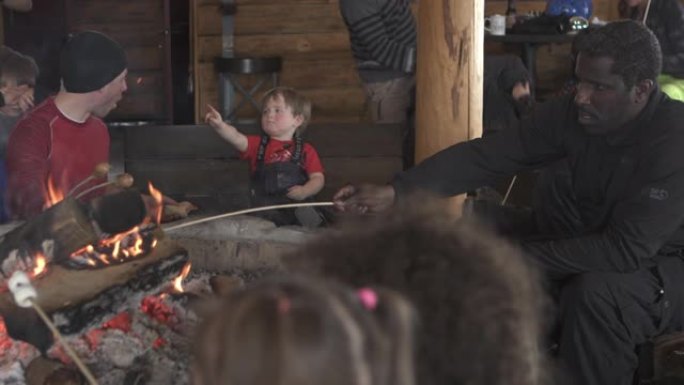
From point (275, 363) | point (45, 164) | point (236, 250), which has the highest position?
point (275, 363)

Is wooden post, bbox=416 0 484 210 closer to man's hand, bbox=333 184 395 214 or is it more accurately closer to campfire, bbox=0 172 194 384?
man's hand, bbox=333 184 395 214

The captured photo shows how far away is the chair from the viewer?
8.83 metres

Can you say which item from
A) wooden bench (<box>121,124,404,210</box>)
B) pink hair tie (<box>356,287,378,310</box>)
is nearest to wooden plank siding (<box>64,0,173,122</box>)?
wooden bench (<box>121,124,404,210</box>)

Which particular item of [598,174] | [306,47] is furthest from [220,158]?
[306,47]

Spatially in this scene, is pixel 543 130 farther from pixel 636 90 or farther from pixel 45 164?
pixel 45 164

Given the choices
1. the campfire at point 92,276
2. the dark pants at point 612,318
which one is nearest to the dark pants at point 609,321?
the dark pants at point 612,318

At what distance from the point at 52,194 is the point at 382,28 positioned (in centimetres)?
252

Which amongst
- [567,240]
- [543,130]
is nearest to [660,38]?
[543,130]

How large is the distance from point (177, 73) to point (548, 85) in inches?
147

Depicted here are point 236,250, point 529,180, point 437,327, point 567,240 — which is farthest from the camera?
point 529,180

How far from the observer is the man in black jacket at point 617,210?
324 cm

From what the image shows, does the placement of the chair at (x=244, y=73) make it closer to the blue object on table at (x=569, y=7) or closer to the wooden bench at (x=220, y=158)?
the blue object on table at (x=569, y=7)

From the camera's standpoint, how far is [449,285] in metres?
1.31

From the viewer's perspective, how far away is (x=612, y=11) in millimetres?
8766
